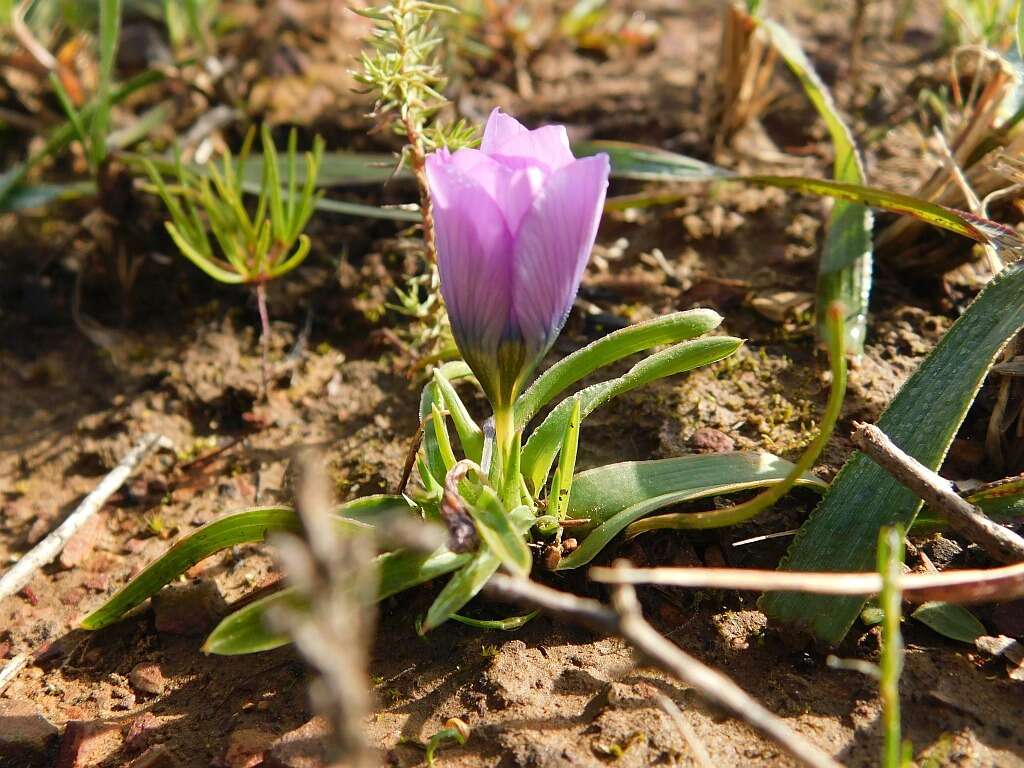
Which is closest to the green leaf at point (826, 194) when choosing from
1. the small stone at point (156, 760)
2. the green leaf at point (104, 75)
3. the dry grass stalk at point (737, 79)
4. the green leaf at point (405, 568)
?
the dry grass stalk at point (737, 79)

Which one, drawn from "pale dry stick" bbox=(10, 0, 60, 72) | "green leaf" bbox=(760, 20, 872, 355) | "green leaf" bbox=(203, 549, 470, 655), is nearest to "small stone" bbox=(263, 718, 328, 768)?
"green leaf" bbox=(203, 549, 470, 655)

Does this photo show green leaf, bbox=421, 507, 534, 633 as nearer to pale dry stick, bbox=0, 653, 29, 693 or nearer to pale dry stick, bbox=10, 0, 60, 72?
pale dry stick, bbox=0, 653, 29, 693

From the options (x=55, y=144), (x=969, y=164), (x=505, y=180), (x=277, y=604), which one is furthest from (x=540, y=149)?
(x=55, y=144)

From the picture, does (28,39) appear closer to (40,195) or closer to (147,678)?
(40,195)

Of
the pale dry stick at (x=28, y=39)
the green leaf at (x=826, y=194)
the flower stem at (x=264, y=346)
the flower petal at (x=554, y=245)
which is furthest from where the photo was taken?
the pale dry stick at (x=28, y=39)

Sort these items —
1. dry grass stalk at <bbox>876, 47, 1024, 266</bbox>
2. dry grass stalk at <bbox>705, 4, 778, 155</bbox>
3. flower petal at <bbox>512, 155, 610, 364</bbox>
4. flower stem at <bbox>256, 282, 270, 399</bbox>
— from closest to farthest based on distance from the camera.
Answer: flower petal at <bbox>512, 155, 610, 364</bbox>, dry grass stalk at <bbox>876, 47, 1024, 266</bbox>, flower stem at <bbox>256, 282, 270, 399</bbox>, dry grass stalk at <bbox>705, 4, 778, 155</bbox>

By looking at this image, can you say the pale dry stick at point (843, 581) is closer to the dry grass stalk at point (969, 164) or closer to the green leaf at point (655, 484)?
the green leaf at point (655, 484)

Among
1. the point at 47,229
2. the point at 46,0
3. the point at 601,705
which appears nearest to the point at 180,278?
the point at 47,229
